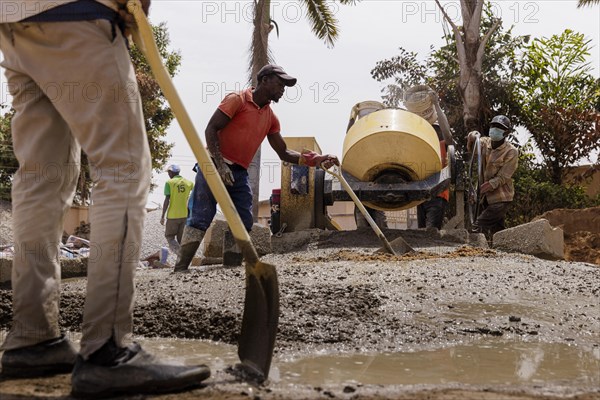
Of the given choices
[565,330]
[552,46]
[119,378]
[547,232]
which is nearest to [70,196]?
[119,378]

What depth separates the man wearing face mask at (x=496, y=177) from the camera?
870cm

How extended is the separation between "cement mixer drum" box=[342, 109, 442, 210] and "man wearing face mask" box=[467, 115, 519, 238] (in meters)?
1.14

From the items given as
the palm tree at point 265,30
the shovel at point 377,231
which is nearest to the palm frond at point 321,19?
the palm tree at point 265,30

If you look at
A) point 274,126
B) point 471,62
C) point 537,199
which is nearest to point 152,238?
point 471,62

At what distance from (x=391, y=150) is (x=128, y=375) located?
5.91m

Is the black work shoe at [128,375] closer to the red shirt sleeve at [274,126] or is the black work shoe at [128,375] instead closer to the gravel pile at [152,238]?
the red shirt sleeve at [274,126]

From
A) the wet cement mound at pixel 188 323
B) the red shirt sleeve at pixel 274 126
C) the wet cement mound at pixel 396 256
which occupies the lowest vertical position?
the wet cement mound at pixel 188 323

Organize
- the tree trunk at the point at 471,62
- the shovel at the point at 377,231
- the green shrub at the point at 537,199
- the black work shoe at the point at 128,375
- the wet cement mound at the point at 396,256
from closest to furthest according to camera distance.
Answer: the black work shoe at the point at 128,375
the wet cement mound at the point at 396,256
the shovel at the point at 377,231
the green shrub at the point at 537,199
the tree trunk at the point at 471,62

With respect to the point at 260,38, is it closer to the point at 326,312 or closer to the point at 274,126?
the point at 274,126

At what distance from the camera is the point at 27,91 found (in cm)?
242

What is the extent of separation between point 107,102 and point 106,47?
178mm

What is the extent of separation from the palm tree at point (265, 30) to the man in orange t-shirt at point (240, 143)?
27.4 feet

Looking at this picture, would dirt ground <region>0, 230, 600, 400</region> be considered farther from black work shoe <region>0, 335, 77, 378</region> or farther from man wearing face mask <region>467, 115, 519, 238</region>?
man wearing face mask <region>467, 115, 519, 238</region>

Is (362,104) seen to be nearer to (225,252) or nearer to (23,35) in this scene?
(225,252)
